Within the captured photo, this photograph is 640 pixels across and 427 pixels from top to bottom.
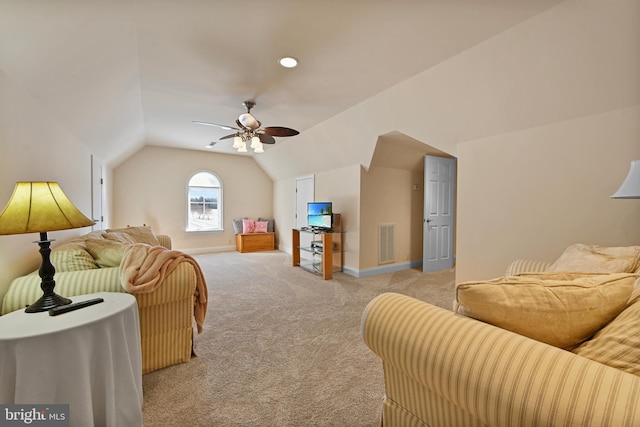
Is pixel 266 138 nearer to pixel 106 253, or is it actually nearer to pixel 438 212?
pixel 106 253

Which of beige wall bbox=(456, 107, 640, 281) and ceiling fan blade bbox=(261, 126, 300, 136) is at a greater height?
ceiling fan blade bbox=(261, 126, 300, 136)

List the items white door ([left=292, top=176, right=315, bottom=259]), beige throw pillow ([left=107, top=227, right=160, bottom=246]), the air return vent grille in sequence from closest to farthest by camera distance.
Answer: beige throw pillow ([left=107, top=227, right=160, bottom=246]) → the air return vent grille → white door ([left=292, top=176, right=315, bottom=259])

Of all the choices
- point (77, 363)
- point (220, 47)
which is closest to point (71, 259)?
point (77, 363)

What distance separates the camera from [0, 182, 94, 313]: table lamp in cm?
136

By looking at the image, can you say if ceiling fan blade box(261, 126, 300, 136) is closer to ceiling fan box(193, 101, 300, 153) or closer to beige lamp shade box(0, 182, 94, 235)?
ceiling fan box(193, 101, 300, 153)

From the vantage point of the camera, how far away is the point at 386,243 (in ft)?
16.6

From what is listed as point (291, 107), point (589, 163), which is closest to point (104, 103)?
point (291, 107)

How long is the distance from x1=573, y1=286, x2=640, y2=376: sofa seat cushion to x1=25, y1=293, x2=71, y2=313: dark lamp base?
244 centimetres

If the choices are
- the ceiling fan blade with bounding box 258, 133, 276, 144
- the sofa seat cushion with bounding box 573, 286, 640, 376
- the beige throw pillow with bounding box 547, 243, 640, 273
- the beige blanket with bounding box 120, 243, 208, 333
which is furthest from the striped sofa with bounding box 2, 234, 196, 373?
the beige throw pillow with bounding box 547, 243, 640, 273

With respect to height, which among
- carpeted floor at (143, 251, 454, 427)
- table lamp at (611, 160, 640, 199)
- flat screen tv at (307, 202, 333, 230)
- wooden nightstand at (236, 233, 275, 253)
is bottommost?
carpeted floor at (143, 251, 454, 427)

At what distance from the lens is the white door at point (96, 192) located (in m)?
4.00

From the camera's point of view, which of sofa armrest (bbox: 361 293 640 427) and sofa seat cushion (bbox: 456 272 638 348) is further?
sofa seat cushion (bbox: 456 272 638 348)

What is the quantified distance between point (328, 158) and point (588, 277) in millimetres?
4481

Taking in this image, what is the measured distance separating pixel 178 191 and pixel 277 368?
238 inches
